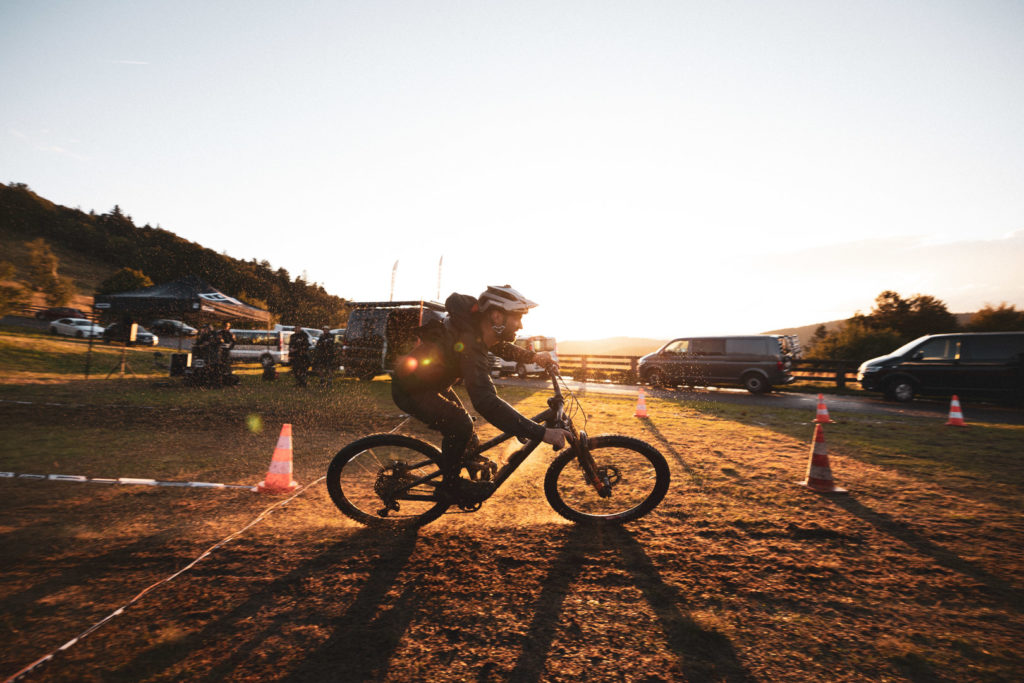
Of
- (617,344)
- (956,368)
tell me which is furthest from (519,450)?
(617,344)

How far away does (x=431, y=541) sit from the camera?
336cm

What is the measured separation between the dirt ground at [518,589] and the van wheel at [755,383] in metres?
12.7

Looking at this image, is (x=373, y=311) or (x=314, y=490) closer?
(x=314, y=490)

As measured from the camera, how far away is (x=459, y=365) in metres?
3.28

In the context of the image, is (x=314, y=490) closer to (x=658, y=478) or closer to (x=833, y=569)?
(x=658, y=478)

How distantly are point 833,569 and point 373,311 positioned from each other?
50.7ft

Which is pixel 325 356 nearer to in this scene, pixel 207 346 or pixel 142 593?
pixel 207 346

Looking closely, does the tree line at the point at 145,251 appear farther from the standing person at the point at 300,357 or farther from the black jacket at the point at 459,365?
the black jacket at the point at 459,365

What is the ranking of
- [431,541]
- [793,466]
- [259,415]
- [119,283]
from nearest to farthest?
[431,541]
[793,466]
[259,415]
[119,283]

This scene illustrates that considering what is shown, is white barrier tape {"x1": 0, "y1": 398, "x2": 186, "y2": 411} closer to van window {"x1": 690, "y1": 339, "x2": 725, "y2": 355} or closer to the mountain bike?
the mountain bike

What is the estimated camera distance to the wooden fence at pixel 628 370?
18.3 metres

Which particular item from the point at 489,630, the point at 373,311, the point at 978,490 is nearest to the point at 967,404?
the point at 978,490

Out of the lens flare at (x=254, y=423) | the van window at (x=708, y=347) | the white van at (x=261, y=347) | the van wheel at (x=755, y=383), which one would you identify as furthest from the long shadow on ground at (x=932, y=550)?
the white van at (x=261, y=347)

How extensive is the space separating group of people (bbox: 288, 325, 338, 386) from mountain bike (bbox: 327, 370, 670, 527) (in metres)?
12.9
